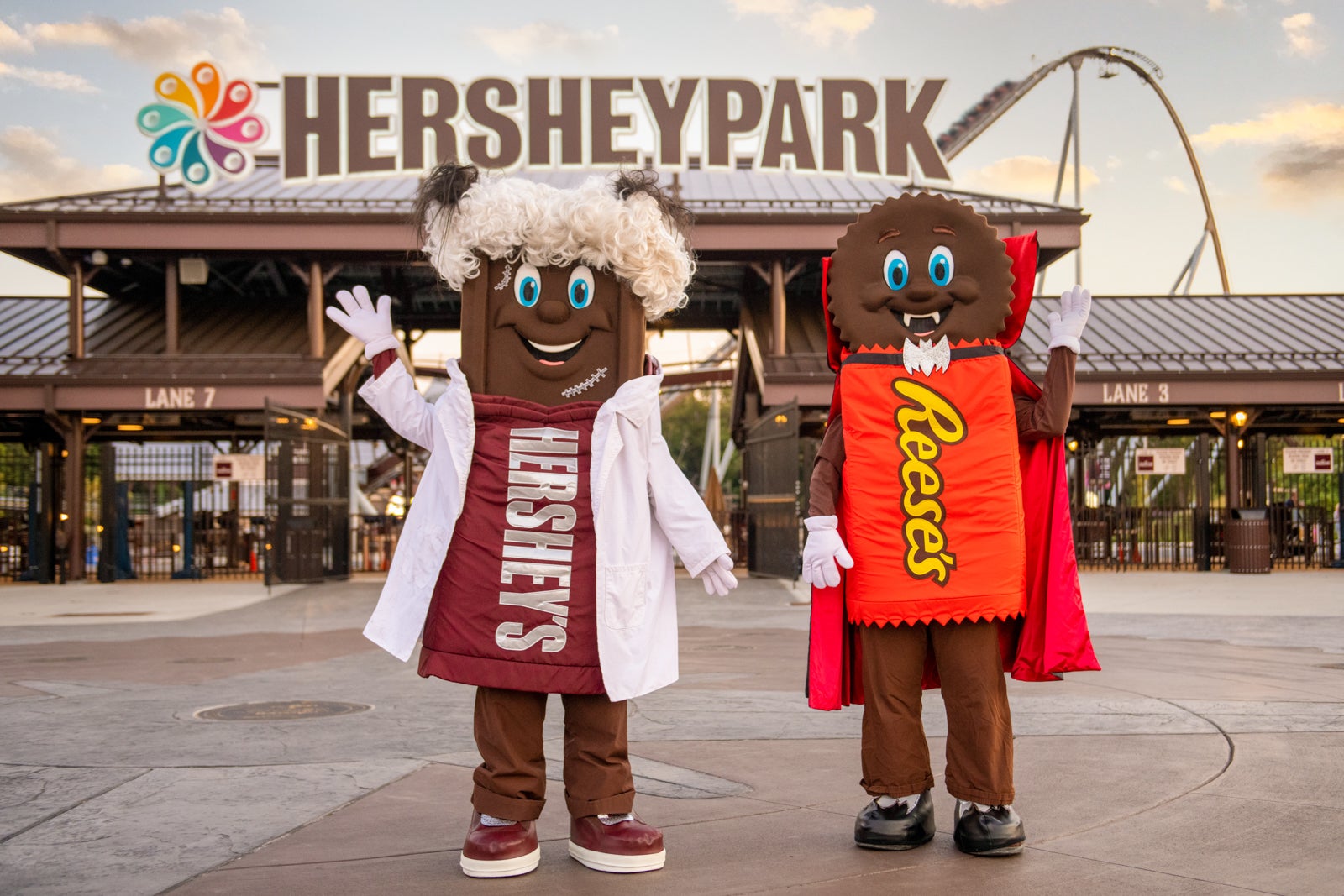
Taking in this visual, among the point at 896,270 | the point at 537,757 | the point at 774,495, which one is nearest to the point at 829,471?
the point at 896,270

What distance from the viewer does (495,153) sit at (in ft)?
70.1

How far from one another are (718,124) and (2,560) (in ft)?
53.0

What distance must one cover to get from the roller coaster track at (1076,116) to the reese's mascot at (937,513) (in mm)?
25630

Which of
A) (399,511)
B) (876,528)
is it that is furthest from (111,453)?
(876,528)

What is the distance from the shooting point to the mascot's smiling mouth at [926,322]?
13.2ft

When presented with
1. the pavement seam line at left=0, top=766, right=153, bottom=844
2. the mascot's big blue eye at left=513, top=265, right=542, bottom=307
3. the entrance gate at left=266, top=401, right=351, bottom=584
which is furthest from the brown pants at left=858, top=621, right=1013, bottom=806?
the entrance gate at left=266, top=401, right=351, bottom=584

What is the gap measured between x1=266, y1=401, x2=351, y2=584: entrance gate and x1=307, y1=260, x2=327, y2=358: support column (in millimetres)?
1069

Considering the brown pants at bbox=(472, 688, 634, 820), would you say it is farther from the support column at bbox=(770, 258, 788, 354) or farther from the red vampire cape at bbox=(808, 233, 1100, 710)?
the support column at bbox=(770, 258, 788, 354)

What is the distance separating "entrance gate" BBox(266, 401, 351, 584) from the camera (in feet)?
56.0

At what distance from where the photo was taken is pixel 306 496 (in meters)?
18.4

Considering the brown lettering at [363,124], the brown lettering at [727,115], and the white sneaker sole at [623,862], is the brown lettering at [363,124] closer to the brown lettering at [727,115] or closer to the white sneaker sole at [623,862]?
the brown lettering at [727,115]

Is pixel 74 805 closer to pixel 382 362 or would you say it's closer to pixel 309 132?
pixel 382 362

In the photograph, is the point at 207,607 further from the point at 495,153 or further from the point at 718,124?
the point at 718,124

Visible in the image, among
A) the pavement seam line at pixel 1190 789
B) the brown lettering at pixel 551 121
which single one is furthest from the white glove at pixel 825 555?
the brown lettering at pixel 551 121
